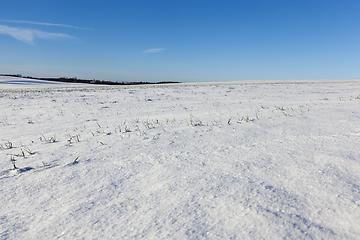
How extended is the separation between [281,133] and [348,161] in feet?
4.32

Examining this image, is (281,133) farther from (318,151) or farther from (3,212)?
(3,212)

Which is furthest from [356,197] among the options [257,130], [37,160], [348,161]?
[37,160]

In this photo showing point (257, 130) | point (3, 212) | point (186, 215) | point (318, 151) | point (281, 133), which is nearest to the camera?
point (186, 215)

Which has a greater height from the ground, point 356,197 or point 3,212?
point 356,197

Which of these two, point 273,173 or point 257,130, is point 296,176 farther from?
point 257,130

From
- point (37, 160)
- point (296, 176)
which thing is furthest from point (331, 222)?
point (37, 160)

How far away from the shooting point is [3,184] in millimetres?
2213

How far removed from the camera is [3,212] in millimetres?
1734

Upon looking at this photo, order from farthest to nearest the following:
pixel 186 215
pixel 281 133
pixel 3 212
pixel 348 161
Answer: pixel 281 133 → pixel 348 161 → pixel 3 212 → pixel 186 215

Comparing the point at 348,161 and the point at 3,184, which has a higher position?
the point at 348,161

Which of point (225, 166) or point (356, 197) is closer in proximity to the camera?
point (356, 197)

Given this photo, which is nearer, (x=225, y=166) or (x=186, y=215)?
(x=186, y=215)

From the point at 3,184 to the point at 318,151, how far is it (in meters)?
3.80

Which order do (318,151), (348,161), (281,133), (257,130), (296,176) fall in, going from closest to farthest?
(296,176)
(348,161)
(318,151)
(281,133)
(257,130)
